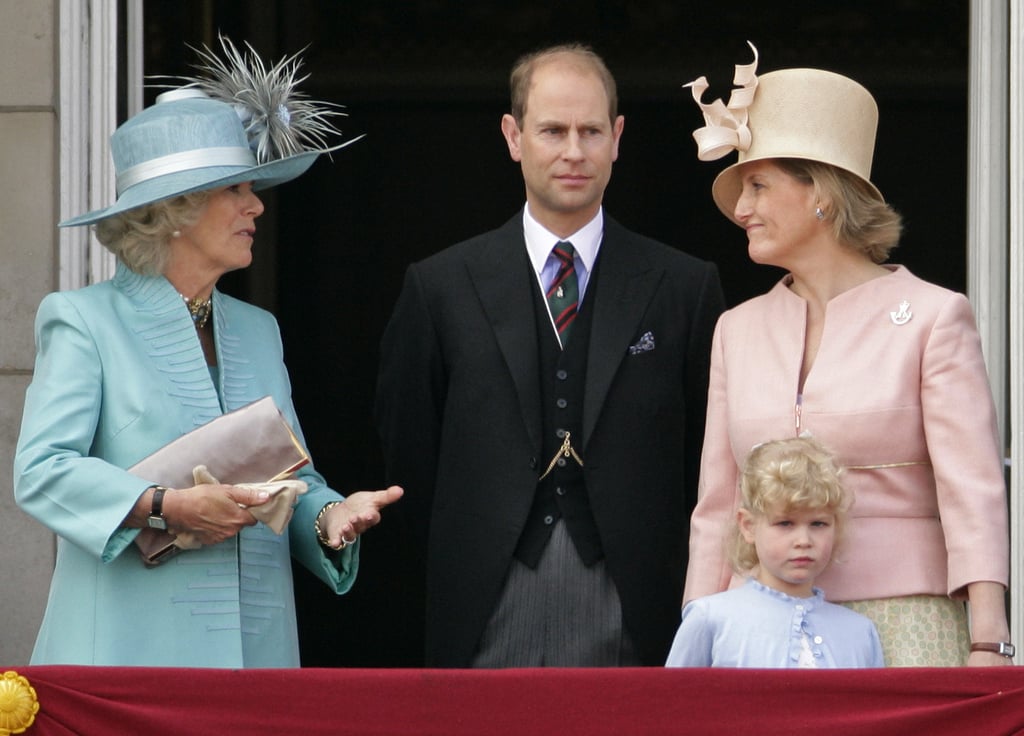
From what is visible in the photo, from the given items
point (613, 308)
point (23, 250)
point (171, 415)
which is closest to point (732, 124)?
point (613, 308)

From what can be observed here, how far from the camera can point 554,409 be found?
3969 millimetres

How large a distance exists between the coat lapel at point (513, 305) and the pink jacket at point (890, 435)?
1.63 ft

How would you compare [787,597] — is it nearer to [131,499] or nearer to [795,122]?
[795,122]

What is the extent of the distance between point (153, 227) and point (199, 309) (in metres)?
0.18

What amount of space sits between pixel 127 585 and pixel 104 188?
1.37 metres

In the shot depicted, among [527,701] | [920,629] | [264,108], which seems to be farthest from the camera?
[264,108]

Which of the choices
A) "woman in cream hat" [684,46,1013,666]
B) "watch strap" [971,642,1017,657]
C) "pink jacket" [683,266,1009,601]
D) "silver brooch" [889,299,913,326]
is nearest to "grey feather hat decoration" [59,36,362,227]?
"woman in cream hat" [684,46,1013,666]

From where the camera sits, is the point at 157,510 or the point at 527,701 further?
the point at 157,510

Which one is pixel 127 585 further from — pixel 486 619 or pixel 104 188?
pixel 104 188

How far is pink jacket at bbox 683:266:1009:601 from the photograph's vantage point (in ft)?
11.0

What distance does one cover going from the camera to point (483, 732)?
3.03 meters

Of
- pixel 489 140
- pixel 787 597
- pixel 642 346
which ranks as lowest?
pixel 787 597

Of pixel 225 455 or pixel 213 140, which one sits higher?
pixel 213 140

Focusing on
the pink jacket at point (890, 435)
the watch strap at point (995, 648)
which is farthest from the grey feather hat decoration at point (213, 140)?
the watch strap at point (995, 648)
